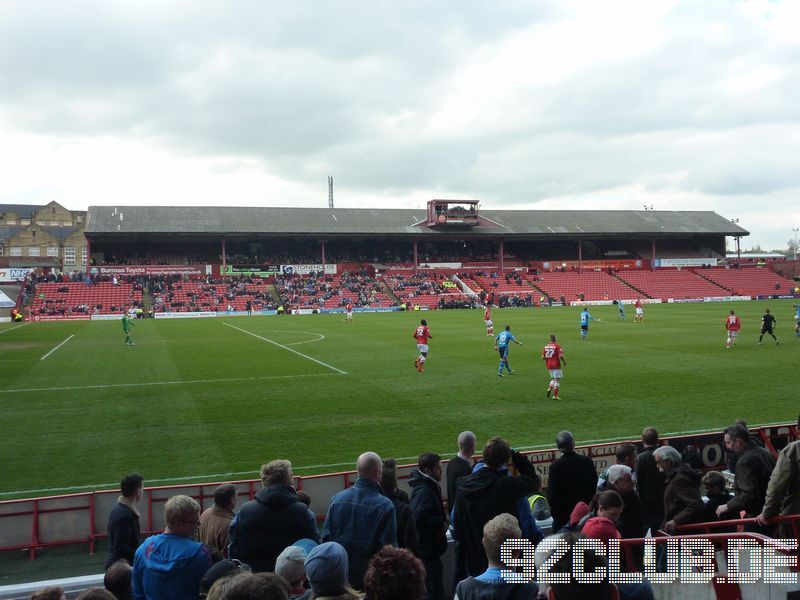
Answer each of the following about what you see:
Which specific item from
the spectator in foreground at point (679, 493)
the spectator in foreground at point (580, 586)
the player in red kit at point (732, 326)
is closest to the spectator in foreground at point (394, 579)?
the spectator in foreground at point (580, 586)

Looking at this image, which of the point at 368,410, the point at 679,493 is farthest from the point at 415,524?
the point at 368,410

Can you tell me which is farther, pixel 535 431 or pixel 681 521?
pixel 535 431

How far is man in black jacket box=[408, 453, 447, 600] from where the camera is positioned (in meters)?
5.93

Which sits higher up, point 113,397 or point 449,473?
point 449,473

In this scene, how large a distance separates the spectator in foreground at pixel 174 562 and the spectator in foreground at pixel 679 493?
4430 millimetres

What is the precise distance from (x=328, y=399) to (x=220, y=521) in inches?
487

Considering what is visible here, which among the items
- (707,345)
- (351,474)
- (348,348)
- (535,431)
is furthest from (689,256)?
(351,474)

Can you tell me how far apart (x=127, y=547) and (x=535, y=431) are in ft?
31.3

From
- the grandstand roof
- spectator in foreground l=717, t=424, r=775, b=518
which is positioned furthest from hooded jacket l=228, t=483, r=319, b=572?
the grandstand roof

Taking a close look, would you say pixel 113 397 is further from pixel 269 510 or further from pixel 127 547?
pixel 269 510

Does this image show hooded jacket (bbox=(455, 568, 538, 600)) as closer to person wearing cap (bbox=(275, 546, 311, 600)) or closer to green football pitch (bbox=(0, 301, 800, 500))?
person wearing cap (bbox=(275, 546, 311, 600))

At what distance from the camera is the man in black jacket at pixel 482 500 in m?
5.52

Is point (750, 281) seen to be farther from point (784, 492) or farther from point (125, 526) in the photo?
point (125, 526)

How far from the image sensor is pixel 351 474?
31.6ft
